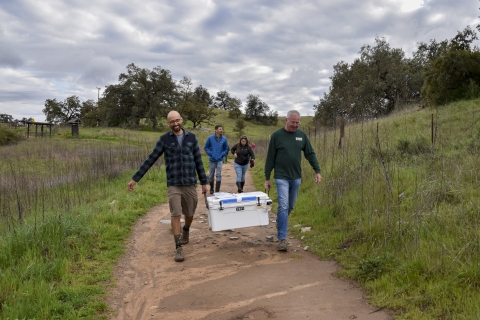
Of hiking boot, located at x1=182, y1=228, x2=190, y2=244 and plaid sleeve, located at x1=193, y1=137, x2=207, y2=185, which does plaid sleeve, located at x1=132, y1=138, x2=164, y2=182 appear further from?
hiking boot, located at x1=182, y1=228, x2=190, y2=244

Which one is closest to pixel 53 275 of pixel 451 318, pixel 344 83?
pixel 451 318

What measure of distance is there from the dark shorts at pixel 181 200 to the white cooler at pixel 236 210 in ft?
0.89

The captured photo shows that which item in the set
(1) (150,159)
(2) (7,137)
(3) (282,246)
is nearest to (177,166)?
(1) (150,159)

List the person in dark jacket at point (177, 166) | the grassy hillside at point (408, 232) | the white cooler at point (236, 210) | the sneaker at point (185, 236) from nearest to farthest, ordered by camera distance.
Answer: the grassy hillside at point (408, 232)
the person in dark jacket at point (177, 166)
the white cooler at point (236, 210)
the sneaker at point (185, 236)

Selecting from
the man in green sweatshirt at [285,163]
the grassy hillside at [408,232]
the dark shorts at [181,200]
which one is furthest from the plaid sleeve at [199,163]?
Answer: the grassy hillside at [408,232]

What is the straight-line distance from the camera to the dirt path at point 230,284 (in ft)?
12.0

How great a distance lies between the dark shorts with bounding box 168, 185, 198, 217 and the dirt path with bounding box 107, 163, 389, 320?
2.23 feet

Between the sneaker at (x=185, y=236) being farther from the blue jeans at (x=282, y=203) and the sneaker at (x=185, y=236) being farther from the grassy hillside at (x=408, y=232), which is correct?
the grassy hillside at (x=408, y=232)

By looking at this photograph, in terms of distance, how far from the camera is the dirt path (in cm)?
367

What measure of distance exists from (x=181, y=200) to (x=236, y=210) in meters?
0.89

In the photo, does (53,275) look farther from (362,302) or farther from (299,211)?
(299,211)

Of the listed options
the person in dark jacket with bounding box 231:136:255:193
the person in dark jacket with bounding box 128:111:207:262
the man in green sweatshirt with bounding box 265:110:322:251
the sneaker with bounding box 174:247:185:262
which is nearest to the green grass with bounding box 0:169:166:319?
the sneaker with bounding box 174:247:185:262

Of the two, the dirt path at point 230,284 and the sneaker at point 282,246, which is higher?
the sneaker at point 282,246

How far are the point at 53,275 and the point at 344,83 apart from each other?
42135 millimetres
